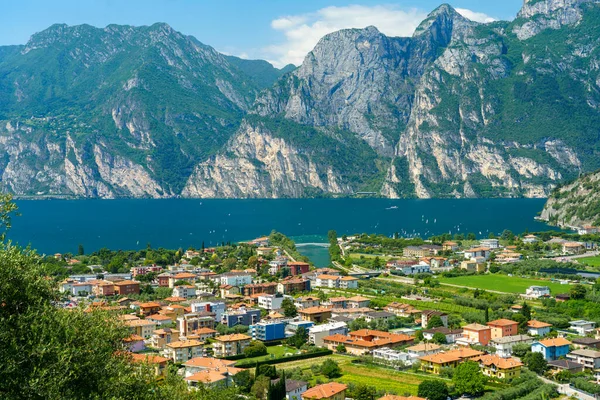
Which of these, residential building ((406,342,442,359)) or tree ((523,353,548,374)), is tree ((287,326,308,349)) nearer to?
residential building ((406,342,442,359))

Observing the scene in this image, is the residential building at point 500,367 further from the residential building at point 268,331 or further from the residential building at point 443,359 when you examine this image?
the residential building at point 268,331

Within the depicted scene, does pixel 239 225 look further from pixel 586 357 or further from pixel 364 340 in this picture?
pixel 586 357

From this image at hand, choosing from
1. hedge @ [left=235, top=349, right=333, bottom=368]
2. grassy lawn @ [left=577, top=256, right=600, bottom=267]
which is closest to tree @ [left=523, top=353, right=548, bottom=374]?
hedge @ [left=235, top=349, right=333, bottom=368]

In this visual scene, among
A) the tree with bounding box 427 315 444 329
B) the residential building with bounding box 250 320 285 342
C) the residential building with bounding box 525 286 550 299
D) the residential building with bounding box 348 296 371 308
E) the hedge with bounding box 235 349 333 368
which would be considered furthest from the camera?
the residential building with bounding box 525 286 550 299

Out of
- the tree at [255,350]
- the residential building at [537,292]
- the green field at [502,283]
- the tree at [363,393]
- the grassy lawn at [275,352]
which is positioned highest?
the residential building at [537,292]

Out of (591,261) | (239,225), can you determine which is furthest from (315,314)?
(239,225)

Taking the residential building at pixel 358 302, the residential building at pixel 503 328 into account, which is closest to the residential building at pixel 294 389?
the residential building at pixel 503 328
